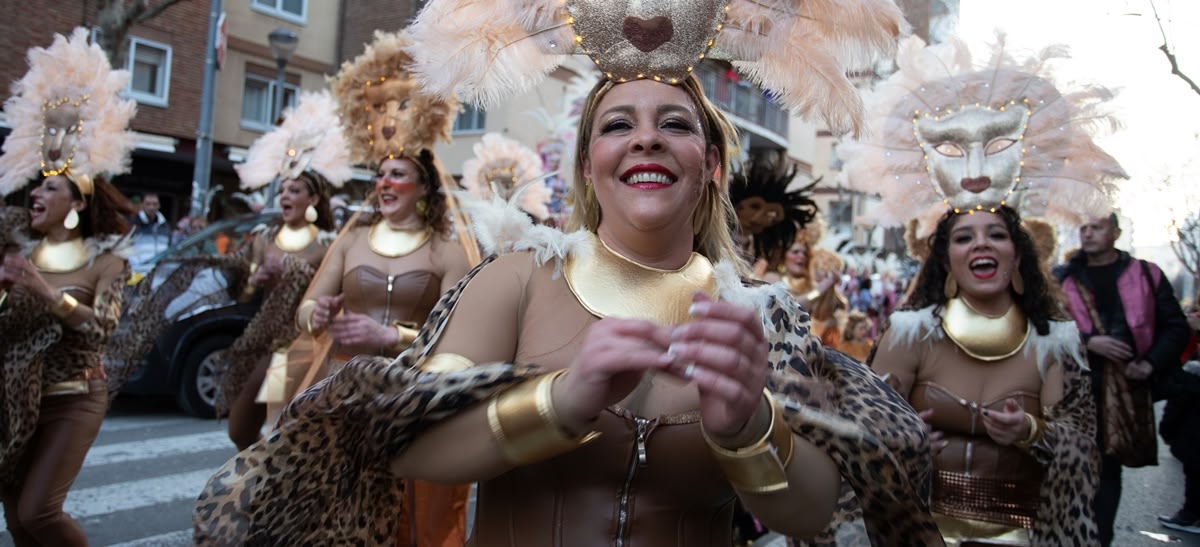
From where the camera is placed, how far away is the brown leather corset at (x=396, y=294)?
4.87 m

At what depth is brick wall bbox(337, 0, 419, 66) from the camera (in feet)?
75.9

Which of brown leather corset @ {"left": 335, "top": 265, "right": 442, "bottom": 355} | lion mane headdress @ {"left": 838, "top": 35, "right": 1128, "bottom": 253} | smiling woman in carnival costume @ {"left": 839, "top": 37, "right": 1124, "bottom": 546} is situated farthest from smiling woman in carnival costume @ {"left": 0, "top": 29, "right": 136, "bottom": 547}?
lion mane headdress @ {"left": 838, "top": 35, "right": 1128, "bottom": 253}

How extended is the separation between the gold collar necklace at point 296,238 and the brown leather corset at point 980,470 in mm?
4580

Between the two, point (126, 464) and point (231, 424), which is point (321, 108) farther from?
point (126, 464)

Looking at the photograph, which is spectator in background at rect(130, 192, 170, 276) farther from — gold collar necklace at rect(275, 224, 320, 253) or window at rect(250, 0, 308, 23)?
window at rect(250, 0, 308, 23)

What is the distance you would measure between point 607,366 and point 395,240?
3.70 m

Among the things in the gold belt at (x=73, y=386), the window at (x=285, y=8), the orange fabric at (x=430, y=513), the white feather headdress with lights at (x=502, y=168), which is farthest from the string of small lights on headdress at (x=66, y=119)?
the window at (x=285, y=8)

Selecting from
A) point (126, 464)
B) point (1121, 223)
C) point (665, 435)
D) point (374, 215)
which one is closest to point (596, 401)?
point (665, 435)

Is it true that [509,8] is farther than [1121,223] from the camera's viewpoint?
No

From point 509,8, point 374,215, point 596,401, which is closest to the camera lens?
point 596,401

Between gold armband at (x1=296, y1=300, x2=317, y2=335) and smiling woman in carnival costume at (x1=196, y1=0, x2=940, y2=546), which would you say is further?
gold armband at (x1=296, y1=300, x2=317, y2=335)

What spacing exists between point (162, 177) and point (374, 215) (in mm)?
16228

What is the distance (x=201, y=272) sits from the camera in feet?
27.6

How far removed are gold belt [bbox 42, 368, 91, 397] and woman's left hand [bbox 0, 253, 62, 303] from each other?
15.7 inches
